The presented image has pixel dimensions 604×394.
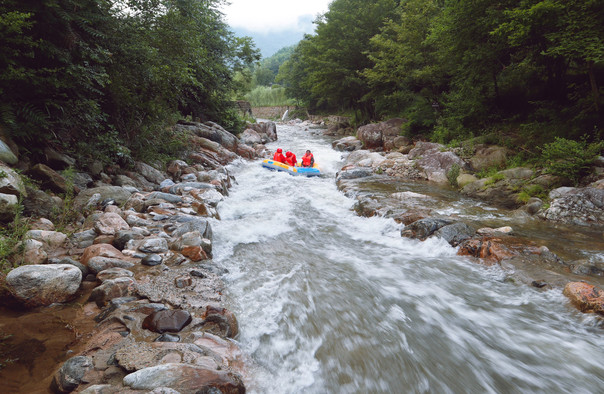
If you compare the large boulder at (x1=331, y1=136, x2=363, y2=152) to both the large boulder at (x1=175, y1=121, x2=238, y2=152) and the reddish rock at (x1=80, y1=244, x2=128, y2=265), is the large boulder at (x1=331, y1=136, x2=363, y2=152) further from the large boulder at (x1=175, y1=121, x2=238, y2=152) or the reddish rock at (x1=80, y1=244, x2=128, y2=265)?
the reddish rock at (x1=80, y1=244, x2=128, y2=265)

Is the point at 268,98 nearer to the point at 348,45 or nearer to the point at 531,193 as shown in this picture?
the point at 348,45

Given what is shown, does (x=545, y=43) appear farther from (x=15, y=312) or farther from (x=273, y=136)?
(x=273, y=136)

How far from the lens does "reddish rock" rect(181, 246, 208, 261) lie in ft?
14.3

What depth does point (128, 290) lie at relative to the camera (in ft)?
10.5

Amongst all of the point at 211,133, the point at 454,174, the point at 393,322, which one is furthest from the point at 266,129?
the point at 393,322

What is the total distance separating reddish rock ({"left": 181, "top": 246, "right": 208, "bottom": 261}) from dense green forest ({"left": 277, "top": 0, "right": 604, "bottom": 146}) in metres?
8.98

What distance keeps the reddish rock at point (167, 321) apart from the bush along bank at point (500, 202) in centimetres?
441

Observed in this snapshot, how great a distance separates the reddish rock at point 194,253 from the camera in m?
4.37

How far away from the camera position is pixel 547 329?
326cm

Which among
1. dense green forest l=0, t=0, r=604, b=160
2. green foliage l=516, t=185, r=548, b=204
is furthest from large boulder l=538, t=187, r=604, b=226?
dense green forest l=0, t=0, r=604, b=160

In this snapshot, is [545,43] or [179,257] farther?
[545,43]

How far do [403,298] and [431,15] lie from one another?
16.3m

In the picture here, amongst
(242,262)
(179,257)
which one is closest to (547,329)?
(242,262)

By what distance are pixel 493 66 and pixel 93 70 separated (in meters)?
12.2
